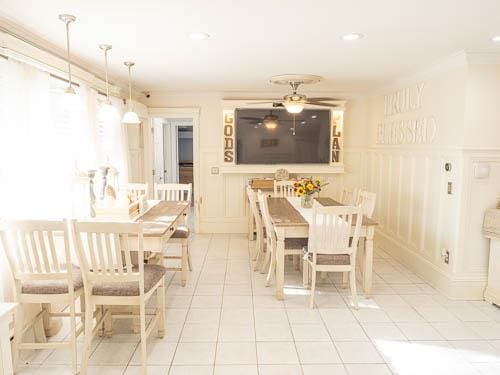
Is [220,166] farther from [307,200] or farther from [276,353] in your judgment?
[276,353]

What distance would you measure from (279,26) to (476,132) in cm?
220

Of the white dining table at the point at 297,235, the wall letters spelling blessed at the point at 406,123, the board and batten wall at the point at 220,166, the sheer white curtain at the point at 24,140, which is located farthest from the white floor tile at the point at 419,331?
the board and batten wall at the point at 220,166

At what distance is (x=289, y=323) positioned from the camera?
10.4 feet

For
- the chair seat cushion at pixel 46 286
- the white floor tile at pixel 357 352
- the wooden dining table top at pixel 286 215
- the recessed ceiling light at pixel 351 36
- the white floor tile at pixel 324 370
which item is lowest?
the white floor tile at pixel 324 370

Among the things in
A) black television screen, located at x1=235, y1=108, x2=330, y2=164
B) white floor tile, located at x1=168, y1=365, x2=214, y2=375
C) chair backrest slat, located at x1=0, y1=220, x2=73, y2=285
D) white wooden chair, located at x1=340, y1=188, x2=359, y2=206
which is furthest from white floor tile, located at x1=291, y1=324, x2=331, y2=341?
black television screen, located at x1=235, y1=108, x2=330, y2=164

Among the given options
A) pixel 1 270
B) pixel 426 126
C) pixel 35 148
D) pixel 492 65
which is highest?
pixel 492 65

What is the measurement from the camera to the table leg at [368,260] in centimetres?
358

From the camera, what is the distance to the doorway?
20.1ft

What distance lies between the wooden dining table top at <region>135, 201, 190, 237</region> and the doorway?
2183 millimetres

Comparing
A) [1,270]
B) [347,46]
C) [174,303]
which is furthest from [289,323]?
[347,46]

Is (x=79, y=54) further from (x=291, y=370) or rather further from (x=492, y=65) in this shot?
(x=492, y=65)

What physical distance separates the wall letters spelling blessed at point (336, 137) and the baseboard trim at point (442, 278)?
180cm

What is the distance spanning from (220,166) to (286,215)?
2431 millimetres

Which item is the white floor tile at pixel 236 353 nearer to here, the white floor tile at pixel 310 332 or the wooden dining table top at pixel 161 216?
the white floor tile at pixel 310 332
